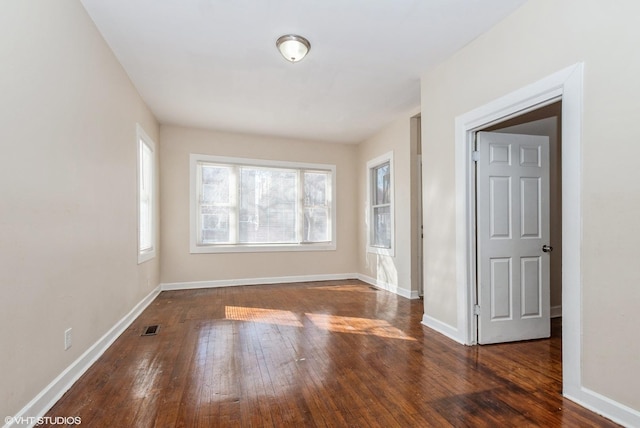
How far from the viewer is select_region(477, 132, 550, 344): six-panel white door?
2996 mm

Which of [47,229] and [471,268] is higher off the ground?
[47,229]

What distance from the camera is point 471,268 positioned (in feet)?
9.80

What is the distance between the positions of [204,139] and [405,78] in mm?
3590

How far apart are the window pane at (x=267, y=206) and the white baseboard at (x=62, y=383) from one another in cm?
277

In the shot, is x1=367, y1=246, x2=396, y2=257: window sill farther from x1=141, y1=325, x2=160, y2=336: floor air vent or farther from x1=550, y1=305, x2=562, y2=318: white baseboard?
x1=141, y1=325, x2=160, y2=336: floor air vent

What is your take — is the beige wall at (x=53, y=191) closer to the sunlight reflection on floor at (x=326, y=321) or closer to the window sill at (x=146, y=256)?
the window sill at (x=146, y=256)

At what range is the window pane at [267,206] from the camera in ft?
19.3

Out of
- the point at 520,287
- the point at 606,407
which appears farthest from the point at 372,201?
the point at 606,407

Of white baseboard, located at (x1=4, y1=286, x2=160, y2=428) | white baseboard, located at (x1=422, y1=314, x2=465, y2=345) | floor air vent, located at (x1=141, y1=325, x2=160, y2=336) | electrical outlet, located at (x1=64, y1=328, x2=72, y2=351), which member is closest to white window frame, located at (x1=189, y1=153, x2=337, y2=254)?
floor air vent, located at (x1=141, y1=325, x2=160, y2=336)

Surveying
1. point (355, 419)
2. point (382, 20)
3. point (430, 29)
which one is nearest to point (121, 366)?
point (355, 419)

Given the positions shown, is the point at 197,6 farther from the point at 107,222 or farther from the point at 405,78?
the point at 405,78

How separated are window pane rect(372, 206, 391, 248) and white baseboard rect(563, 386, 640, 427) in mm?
3594

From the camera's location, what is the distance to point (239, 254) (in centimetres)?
582

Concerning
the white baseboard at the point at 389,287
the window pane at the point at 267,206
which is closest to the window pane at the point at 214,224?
the window pane at the point at 267,206
